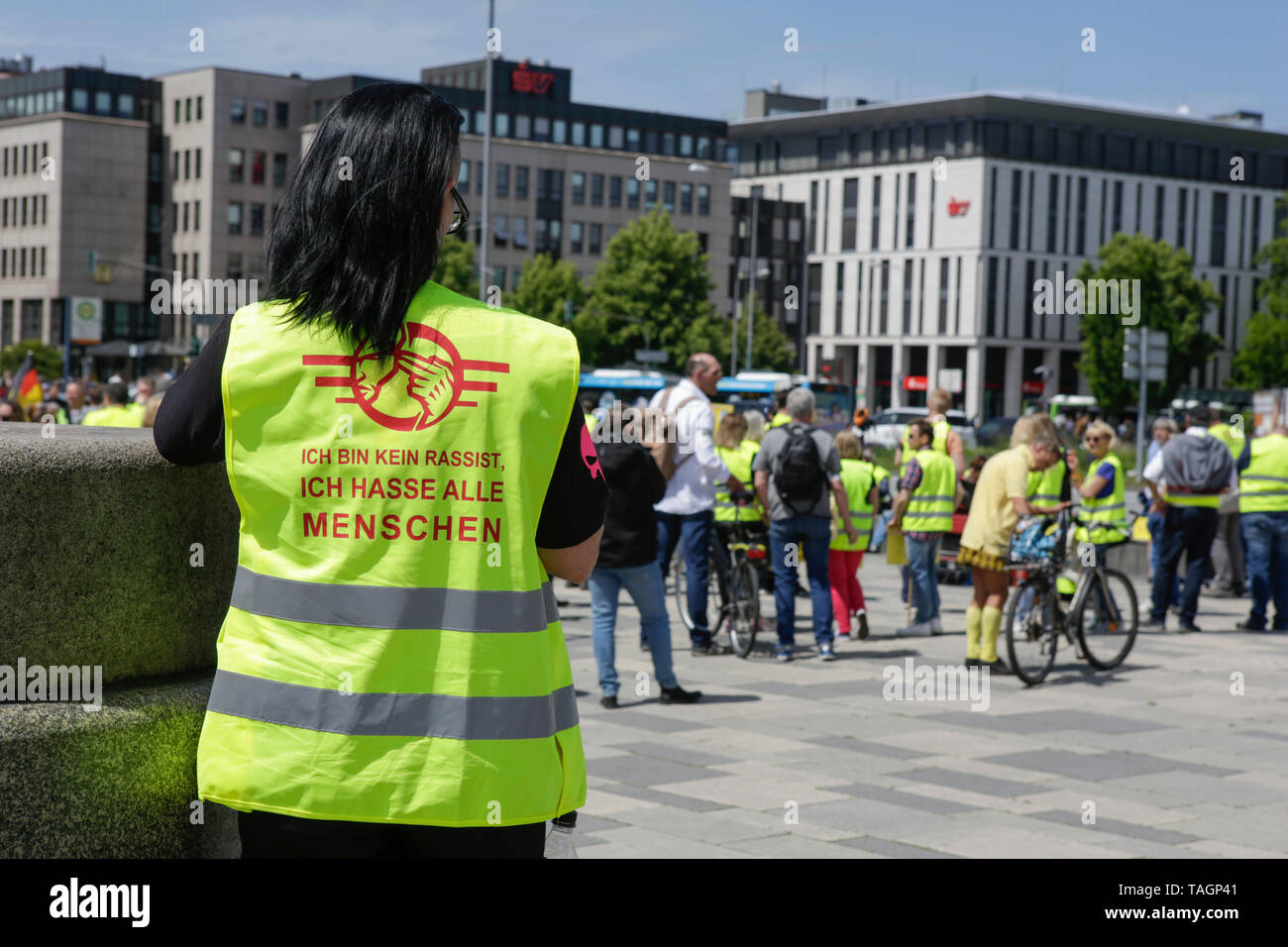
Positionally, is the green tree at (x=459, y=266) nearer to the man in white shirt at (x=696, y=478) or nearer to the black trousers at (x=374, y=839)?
the man in white shirt at (x=696, y=478)

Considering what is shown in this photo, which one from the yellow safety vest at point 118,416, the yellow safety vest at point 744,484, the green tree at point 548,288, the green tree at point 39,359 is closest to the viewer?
the yellow safety vest at point 744,484

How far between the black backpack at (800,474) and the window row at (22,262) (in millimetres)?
97772

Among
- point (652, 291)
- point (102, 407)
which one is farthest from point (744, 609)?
point (652, 291)

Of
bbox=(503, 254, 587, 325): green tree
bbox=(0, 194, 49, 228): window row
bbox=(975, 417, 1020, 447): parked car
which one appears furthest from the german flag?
bbox=(0, 194, 49, 228): window row

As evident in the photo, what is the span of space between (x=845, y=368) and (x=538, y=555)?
340ft

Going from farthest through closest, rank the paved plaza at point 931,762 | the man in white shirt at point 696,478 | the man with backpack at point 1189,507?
1. the man with backpack at point 1189,507
2. the man in white shirt at point 696,478
3. the paved plaza at point 931,762

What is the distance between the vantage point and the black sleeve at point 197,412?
261cm

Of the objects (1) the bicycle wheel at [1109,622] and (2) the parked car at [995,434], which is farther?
(2) the parked car at [995,434]

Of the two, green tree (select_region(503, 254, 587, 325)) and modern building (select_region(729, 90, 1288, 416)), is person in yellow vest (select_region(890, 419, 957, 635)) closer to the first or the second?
green tree (select_region(503, 254, 587, 325))

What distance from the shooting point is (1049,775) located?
8234 mm

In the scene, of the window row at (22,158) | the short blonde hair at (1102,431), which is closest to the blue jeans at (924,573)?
the short blonde hair at (1102,431)

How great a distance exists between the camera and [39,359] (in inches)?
3366
